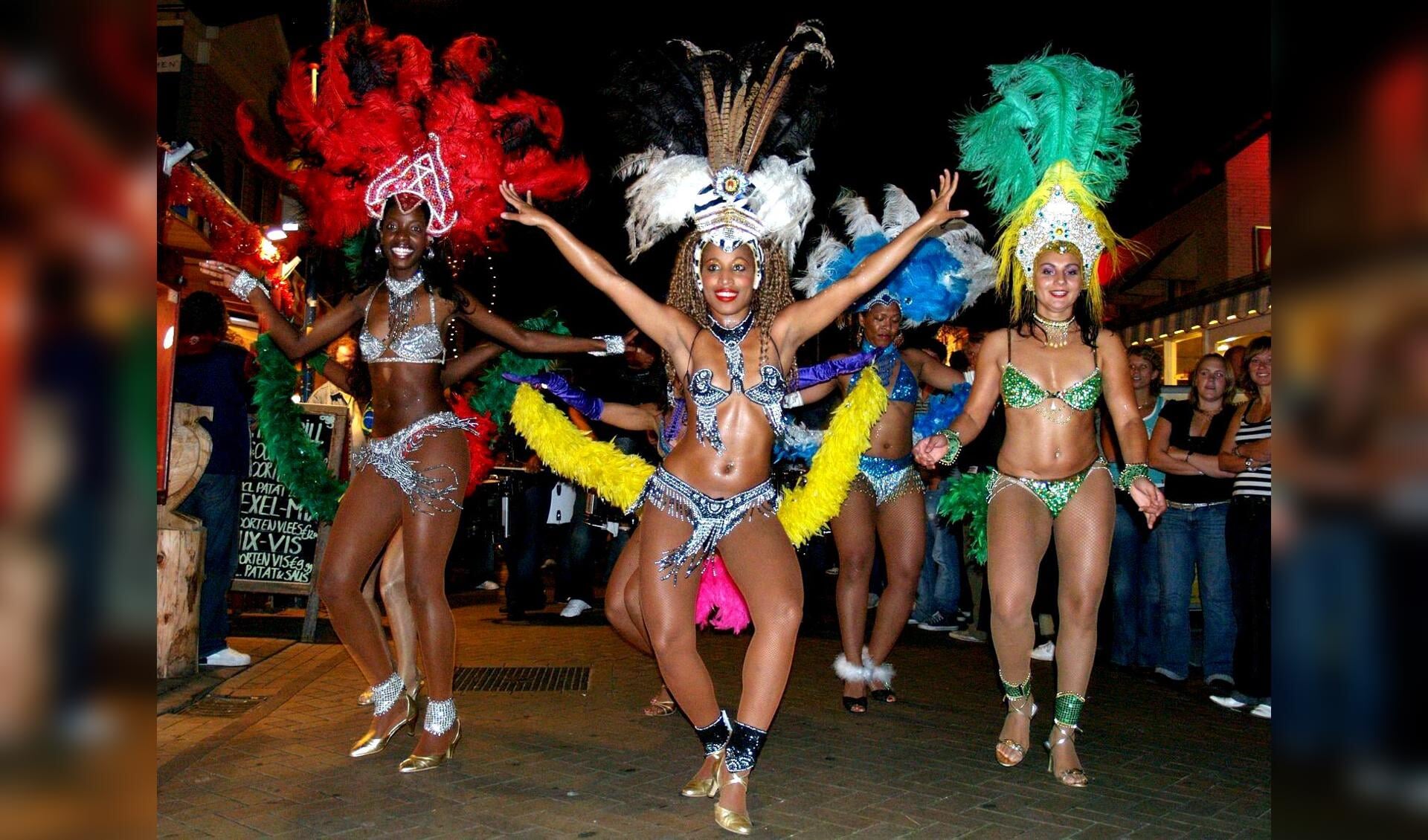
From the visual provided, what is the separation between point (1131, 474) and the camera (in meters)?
4.71

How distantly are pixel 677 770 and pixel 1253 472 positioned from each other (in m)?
3.85

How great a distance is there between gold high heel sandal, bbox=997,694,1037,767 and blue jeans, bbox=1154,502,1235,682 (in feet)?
8.33

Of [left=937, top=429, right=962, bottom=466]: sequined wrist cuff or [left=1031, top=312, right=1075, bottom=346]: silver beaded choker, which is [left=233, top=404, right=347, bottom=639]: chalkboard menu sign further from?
[left=1031, top=312, right=1075, bottom=346]: silver beaded choker

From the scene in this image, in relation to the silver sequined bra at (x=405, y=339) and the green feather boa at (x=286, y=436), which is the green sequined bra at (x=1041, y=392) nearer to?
the silver sequined bra at (x=405, y=339)

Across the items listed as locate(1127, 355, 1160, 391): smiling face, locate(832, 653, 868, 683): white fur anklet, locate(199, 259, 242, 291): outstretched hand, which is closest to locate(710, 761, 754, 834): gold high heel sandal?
locate(832, 653, 868, 683): white fur anklet

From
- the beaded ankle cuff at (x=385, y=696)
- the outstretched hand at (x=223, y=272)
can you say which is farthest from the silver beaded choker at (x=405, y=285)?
the beaded ankle cuff at (x=385, y=696)

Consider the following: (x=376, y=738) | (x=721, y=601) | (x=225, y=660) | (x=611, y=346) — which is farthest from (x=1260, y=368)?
(x=225, y=660)

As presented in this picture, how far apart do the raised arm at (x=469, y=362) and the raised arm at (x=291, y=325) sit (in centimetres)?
49

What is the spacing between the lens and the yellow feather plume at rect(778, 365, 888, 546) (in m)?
4.83

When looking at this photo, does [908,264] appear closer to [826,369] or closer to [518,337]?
[826,369]

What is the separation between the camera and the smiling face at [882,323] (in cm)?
605

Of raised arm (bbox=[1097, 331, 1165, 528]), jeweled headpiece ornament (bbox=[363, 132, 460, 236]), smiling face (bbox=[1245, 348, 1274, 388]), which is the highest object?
jeweled headpiece ornament (bbox=[363, 132, 460, 236])
